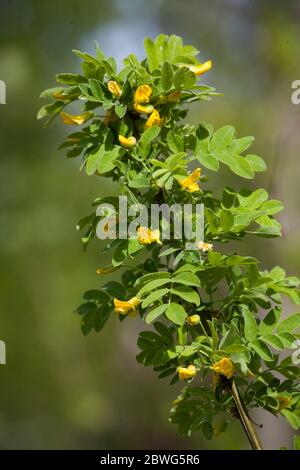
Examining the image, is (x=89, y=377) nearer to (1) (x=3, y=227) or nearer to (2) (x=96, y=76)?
(1) (x=3, y=227)

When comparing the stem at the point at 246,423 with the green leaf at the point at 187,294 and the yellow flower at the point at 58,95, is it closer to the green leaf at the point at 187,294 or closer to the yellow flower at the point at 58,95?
the green leaf at the point at 187,294

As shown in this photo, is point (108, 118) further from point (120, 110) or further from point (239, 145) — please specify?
point (239, 145)

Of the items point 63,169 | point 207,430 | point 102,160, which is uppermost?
point 63,169

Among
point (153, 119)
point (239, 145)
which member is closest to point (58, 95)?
point (153, 119)

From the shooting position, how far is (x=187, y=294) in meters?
0.70

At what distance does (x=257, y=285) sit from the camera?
0.74 metres

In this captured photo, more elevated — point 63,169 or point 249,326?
point 63,169

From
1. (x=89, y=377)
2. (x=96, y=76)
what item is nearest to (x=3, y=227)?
(x=89, y=377)

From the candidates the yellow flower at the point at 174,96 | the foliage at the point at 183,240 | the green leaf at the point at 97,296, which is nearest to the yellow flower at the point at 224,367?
the foliage at the point at 183,240

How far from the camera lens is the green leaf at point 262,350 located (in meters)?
0.73

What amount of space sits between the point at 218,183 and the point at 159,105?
1968 millimetres

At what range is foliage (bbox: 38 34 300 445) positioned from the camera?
2.33ft

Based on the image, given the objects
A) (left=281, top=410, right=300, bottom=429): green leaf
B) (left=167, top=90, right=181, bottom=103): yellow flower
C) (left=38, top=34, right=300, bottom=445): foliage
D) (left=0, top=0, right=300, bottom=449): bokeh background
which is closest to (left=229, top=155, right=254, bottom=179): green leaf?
(left=38, top=34, right=300, bottom=445): foliage

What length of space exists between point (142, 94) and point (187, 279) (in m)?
0.23
